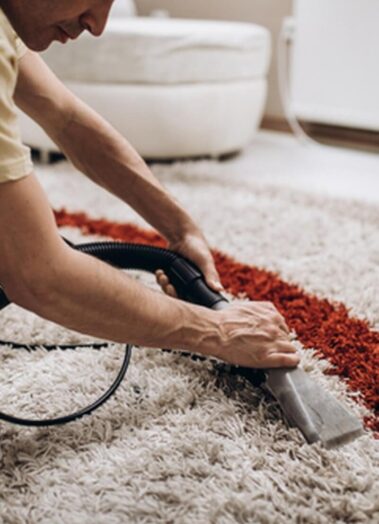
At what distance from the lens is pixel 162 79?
218 centimetres

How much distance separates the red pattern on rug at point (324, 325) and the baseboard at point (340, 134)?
1.59m

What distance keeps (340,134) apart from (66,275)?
2.41 meters

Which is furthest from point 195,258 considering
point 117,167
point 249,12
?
point 249,12

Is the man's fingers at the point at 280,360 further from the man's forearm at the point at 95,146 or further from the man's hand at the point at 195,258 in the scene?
the man's forearm at the point at 95,146

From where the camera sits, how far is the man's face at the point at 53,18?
736 mm

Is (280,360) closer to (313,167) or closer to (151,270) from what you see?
(151,270)

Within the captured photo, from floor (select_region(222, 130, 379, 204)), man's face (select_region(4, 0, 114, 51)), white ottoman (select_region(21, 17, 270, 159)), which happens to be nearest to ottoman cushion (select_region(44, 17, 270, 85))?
white ottoman (select_region(21, 17, 270, 159))

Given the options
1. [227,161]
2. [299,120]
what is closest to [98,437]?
[227,161]

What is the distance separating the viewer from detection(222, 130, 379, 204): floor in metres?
2.10

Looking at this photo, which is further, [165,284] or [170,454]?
[165,284]

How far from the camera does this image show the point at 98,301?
0.75 m

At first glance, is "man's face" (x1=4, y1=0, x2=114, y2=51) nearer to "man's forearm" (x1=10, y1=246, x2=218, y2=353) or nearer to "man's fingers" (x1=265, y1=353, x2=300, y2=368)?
"man's forearm" (x1=10, y1=246, x2=218, y2=353)

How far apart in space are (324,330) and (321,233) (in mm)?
534

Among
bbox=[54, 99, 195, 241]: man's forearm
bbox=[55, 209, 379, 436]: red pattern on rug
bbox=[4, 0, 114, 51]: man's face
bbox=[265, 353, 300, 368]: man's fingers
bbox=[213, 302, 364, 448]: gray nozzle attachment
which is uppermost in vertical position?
bbox=[4, 0, 114, 51]: man's face
